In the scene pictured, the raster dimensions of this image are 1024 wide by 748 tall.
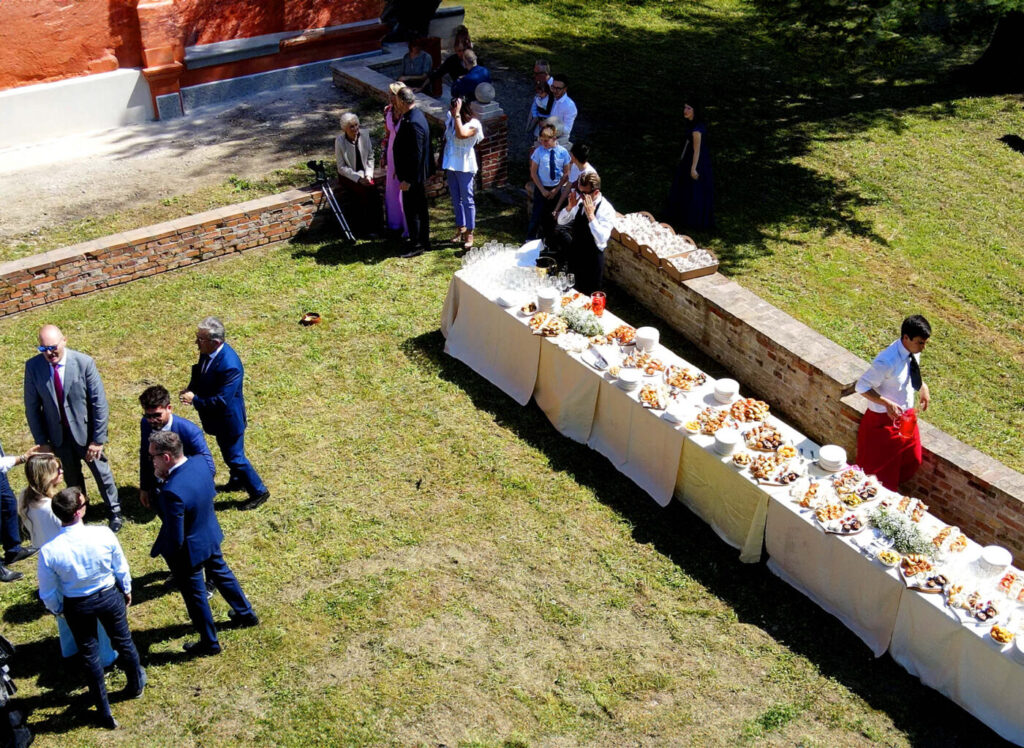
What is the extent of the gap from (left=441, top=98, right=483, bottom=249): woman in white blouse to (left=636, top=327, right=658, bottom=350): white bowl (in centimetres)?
322

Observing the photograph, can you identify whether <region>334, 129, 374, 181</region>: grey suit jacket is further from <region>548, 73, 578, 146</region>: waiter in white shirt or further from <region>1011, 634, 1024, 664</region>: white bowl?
<region>1011, 634, 1024, 664</region>: white bowl

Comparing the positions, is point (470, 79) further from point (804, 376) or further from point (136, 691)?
point (136, 691)

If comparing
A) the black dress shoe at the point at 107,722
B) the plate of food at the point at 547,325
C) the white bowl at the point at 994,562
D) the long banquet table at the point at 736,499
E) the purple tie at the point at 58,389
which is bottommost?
the black dress shoe at the point at 107,722

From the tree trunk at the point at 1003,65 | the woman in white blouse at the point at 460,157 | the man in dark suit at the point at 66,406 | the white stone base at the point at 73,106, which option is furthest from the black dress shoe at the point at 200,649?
the tree trunk at the point at 1003,65

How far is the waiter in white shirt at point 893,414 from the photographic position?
7.07 m

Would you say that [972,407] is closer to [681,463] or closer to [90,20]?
[681,463]

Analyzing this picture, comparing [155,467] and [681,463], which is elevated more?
[155,467]

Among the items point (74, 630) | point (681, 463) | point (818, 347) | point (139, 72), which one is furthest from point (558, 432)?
point (139, 72)

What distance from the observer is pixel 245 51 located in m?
13.5

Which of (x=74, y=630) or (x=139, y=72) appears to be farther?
(x=139, y=72)

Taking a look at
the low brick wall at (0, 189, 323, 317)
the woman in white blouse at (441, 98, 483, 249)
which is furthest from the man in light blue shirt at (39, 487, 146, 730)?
the woman in white blouse at (441, 98, 483, 249)

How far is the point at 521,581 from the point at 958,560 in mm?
2783

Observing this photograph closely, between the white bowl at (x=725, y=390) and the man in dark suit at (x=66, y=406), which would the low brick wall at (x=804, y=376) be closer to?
the white bowl at (x=725, y=390)

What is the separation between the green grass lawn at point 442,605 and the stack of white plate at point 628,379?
755mm
